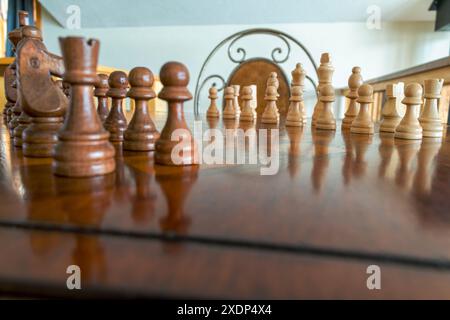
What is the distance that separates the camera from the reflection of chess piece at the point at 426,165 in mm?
361

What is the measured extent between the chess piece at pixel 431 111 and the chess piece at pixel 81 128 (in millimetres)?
678

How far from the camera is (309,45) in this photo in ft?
11.4

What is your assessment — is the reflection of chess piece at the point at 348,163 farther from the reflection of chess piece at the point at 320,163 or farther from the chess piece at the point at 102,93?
the chess piece at the point at 102,93

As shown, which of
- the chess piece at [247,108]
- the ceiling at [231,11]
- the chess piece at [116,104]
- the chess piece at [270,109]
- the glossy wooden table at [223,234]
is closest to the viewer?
the glossy wooden table at [223,234]

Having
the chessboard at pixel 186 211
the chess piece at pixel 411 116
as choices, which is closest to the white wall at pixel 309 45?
the chess piece at pixel 411 116

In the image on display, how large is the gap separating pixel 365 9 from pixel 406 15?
36 cm

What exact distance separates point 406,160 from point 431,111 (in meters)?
0.35

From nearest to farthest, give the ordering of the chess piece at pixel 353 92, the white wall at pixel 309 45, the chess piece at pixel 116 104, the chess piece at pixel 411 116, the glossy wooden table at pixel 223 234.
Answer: the glossy wooden table at pixel 223 234 < the chess piece at pixel 116 104 < the chess piece at pixel 411 116 < the chess piece at pixel 353 92 < the white wall at pixel 309 45

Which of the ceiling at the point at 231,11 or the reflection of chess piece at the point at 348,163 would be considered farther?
the ceiling at the point at 231,11

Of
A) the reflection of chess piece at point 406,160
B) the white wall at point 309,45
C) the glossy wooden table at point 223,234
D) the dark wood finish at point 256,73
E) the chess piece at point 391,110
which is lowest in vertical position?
the glossy wooden table at point 223,234

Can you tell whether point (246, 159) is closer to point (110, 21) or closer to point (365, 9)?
point (365, 9)

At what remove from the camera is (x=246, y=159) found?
0.50 metres

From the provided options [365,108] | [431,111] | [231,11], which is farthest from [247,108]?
[231,11]
